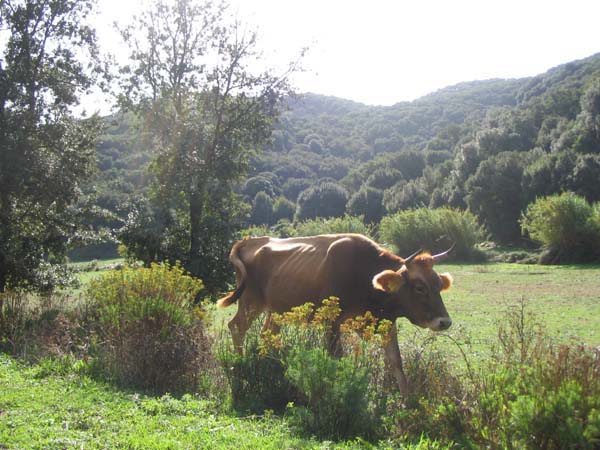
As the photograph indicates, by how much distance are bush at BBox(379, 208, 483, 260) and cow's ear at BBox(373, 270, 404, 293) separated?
37.1 metres

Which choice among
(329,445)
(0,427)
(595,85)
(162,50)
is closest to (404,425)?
(329,445)

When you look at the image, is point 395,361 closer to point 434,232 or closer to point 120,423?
point 120,423

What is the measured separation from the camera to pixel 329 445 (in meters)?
4.97

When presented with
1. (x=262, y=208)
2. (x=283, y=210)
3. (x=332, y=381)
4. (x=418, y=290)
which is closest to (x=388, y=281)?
(x=418, y=290)

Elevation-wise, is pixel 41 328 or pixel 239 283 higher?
pixel 239 283

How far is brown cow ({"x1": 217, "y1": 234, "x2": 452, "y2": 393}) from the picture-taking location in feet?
22.7

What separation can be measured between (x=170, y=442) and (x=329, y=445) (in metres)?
1.37

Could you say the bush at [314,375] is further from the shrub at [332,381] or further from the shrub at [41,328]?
the shrub at [41,328]

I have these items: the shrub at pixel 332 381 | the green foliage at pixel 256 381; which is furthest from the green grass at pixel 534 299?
the green foliage at pixel 256 381

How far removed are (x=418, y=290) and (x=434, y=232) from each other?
39743 millimetres

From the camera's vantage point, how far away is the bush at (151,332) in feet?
23.9

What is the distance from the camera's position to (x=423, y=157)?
96.6 m

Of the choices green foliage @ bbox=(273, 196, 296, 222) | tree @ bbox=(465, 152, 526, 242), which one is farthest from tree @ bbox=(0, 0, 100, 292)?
green foliage @ bbox=(273, 196, 296, 222)

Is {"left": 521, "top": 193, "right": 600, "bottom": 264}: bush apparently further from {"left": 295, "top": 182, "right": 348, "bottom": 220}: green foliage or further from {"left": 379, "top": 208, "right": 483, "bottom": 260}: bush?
{"left": 295, "top": 182, "right": 348, "bottom": 220}: green foliage
